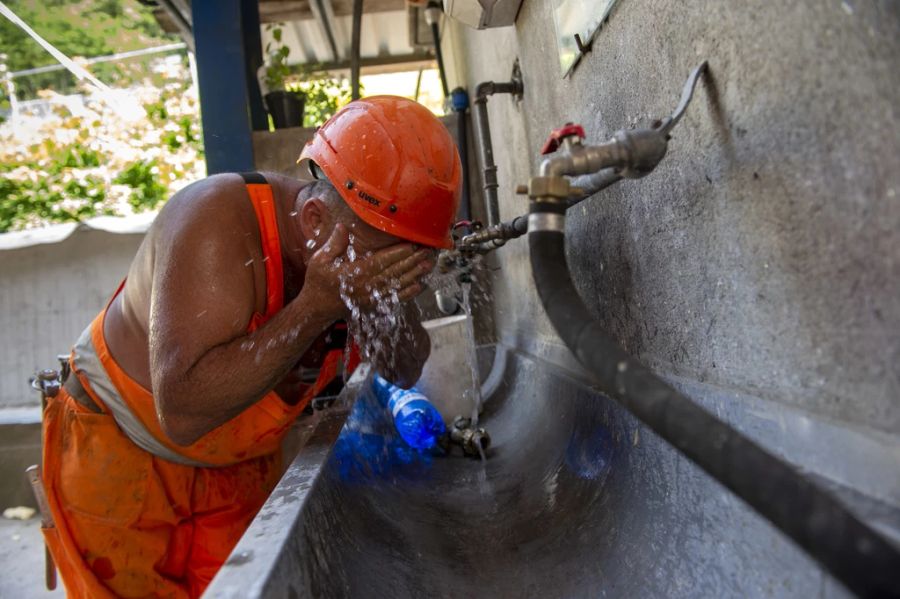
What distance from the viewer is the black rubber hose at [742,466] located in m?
0.42

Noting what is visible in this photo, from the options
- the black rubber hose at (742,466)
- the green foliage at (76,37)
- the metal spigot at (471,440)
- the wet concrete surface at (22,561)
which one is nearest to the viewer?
the black rubber hose at (742,466)

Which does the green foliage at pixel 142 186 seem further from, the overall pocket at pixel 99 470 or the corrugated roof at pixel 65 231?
the overall pocket at pixel 99 470

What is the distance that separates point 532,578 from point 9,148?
1034cm

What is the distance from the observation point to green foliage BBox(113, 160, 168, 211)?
8.01m

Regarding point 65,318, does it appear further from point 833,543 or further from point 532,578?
point 833,543

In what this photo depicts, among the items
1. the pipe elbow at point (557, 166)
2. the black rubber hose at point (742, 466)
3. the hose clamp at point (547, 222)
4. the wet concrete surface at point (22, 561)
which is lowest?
the wet concrete surface at point (22, 561)

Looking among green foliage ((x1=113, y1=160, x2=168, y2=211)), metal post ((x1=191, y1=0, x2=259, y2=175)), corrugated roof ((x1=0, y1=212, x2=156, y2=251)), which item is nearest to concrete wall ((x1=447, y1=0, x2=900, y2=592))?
metal post ((x1=191, y1=0, x2=259, y2=175))

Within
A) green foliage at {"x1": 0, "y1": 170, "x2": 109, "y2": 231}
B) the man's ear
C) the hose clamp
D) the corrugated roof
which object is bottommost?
the hose clamp

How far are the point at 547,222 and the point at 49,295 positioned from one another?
4.82 metres

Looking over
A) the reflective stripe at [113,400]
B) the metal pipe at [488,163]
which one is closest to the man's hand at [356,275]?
the reflective stripe at [113,400]

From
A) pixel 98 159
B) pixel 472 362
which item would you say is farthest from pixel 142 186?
pixel 472 362

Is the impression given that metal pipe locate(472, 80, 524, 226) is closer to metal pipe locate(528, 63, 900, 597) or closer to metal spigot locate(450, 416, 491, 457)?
→ metal spigot locate(450, 416, 491, 457)

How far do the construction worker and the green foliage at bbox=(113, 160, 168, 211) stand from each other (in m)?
7.27

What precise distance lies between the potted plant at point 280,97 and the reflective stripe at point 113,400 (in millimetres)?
2438
